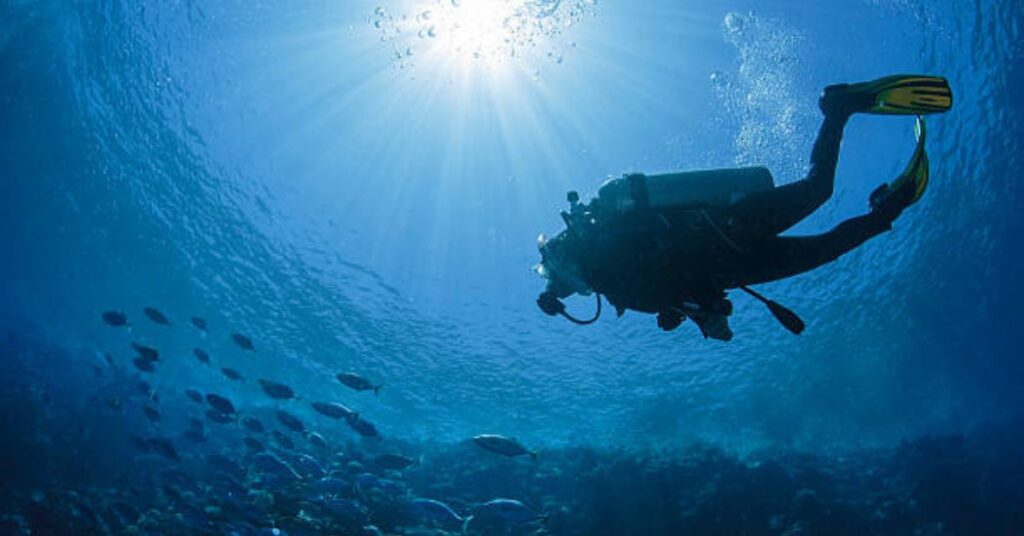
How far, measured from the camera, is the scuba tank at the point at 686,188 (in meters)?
4.17

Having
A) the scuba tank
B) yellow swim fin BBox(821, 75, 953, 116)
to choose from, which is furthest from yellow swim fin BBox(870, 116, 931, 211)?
the scuba tank

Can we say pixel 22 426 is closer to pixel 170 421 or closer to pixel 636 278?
pixel 170 421

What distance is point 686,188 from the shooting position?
4188 millimetres

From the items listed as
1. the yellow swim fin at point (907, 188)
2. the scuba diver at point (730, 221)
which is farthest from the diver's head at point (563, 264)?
the yellow swim fin at point (907, 188)

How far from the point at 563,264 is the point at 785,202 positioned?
1.84 m

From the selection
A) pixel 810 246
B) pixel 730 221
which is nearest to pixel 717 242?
pixel 730 221

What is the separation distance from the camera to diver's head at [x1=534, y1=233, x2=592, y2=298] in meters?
4.64

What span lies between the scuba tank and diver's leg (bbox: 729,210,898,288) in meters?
0.46

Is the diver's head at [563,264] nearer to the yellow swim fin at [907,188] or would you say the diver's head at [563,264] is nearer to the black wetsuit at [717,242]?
the black wetsuit at [717,242]

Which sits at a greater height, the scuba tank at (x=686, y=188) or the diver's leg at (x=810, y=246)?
the scuba tank at (x=686, y=188)

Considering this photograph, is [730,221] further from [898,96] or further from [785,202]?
[898,96]

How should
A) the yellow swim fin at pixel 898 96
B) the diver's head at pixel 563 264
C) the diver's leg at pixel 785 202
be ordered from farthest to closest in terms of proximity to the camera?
the diver's head at pixel 563 264 → the yellow swim fin at pixel 898 96 → the diver's leg at pixel 785 202

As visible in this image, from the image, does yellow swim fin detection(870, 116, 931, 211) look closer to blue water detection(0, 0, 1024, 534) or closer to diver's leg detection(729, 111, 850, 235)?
diver's leg detection(729, 111, 850, 235)

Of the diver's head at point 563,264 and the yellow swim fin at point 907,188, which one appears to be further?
the diver's head at point 563,264
